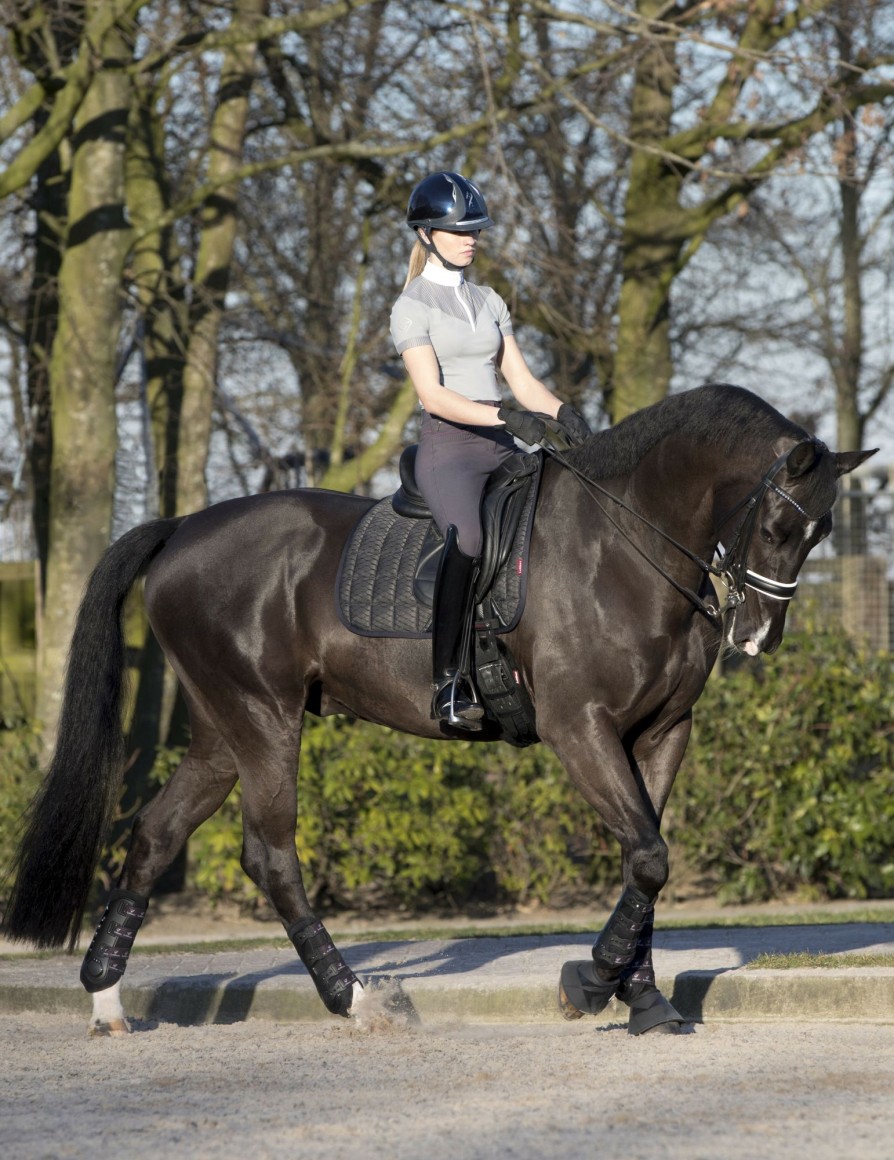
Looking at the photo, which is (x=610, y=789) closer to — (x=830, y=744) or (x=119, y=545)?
(x=119, y=545)

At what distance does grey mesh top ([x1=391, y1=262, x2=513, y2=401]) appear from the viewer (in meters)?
6.24

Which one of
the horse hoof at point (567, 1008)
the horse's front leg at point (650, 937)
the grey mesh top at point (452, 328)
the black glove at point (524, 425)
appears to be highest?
the grey mesh top at point (452, 328)

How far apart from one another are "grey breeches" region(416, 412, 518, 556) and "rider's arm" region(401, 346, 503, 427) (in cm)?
10

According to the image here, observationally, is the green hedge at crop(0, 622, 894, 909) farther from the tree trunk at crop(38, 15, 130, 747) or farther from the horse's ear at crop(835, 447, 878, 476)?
the horse's ear at crop(835, 447, 878, 476)

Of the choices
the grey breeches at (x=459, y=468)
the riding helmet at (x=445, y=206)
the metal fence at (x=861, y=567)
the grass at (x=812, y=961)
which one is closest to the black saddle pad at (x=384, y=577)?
the grey breeches at (x=459, y=468)

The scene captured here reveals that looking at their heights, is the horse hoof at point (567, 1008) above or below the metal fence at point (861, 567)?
below

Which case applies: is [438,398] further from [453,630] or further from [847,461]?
[847,461]

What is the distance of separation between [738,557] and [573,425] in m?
1.06

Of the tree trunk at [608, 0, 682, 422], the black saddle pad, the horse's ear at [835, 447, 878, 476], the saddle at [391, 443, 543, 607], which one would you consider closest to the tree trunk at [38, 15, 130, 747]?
the tree trunk at [608, 0, 682, 422]

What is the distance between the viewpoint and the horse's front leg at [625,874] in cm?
563

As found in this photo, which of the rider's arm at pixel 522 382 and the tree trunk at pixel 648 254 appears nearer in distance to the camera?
the rider's arm at pixel 522 382

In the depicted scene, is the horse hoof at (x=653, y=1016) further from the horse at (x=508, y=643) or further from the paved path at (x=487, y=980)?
the paved path at (x=487, y=980)

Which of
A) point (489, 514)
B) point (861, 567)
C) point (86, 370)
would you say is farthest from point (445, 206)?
point (861, 567)

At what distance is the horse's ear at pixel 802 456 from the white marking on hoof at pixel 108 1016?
3.52m
